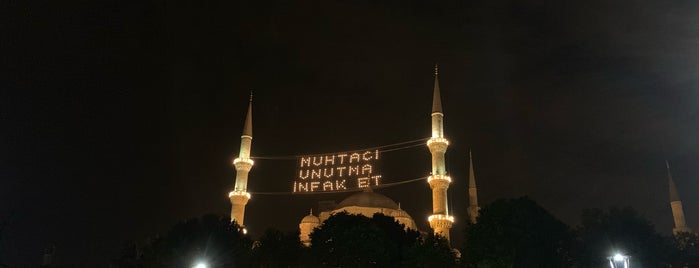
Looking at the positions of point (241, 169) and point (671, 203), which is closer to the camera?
point (241, 169)

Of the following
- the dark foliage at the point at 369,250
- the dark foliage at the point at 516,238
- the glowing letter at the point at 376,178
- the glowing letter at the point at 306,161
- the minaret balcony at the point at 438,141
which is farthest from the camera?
the minaret balcony at the point at 438,141

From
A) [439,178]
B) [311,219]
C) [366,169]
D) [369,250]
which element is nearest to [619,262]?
[369,250]

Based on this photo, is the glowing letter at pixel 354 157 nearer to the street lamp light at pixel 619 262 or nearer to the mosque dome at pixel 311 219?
the street lamp light at pixel 619 262

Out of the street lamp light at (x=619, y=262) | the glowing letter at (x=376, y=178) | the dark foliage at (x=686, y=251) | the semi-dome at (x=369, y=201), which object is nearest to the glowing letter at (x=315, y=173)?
the glowing letter at (x=376, y=178)

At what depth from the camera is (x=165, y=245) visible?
114ft

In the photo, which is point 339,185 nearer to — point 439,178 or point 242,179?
point 439,178

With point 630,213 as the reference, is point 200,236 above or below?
below

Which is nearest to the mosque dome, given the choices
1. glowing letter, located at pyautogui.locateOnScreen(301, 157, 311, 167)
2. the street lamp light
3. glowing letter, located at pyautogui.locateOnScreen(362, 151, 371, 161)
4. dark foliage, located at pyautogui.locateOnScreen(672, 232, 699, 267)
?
glowing letter, located at pyautogui.locateOnScreen(301, 157, 311, 167)

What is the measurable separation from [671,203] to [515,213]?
122ft

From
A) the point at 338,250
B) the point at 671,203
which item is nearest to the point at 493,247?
the point at 338,250

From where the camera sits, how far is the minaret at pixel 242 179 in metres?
53.3

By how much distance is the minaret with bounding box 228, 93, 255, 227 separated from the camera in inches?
2098

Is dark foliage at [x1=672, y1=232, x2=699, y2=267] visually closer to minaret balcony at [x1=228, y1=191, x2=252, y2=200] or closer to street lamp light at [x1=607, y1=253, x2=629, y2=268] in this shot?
street lamp light at [x1=607, y1=253, x2=629, y2=268]

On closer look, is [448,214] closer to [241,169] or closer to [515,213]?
[515,213]
